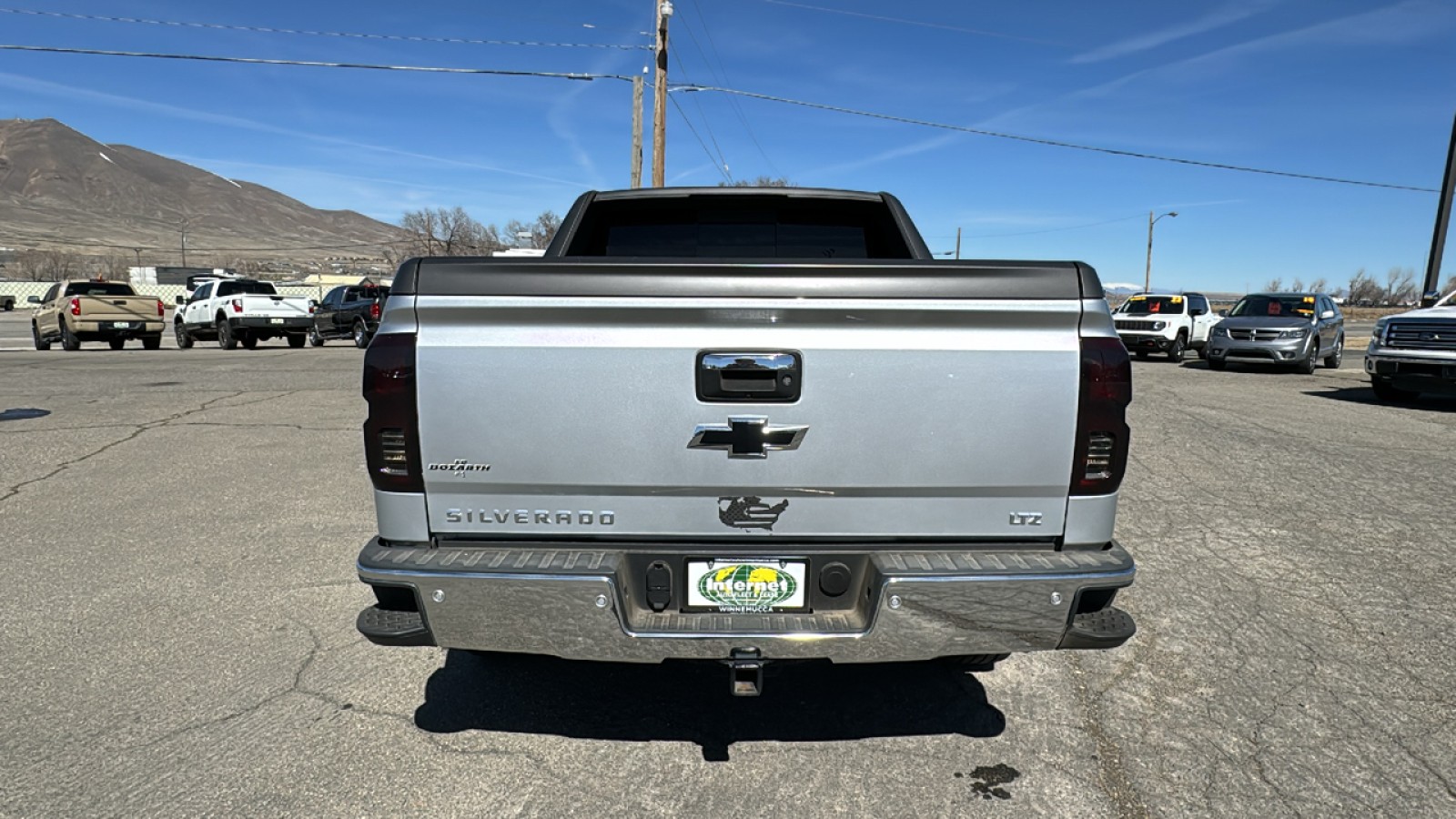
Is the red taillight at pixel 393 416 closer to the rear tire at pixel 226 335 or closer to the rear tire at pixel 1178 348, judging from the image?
the rear tire at pixel 1178 348

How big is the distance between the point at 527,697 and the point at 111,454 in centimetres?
662

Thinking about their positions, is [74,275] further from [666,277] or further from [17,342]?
[666,277]

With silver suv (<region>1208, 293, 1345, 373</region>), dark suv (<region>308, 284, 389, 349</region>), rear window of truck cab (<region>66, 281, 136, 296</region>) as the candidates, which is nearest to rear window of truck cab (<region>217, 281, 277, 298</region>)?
dark suv (<region>308, 284, 389, 349</region>)

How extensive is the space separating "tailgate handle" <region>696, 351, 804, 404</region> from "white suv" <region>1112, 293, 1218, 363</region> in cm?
1996

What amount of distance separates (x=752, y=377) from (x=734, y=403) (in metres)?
0.09

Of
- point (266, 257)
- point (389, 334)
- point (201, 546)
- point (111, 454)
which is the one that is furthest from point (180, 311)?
point (266, 257)

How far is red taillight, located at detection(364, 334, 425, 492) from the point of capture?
7.75 feet

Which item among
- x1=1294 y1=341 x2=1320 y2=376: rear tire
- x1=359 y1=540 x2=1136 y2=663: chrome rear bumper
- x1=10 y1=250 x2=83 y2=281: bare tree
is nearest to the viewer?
x1=359 y1=540 x2=1136 y2=663: chrome rear bumper

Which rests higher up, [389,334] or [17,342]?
[389,334]

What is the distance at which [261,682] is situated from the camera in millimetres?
3295

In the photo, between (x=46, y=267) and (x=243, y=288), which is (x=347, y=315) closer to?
(x=243, y=288)

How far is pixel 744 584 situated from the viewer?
2465 mm

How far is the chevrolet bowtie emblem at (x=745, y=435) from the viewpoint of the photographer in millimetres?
2377

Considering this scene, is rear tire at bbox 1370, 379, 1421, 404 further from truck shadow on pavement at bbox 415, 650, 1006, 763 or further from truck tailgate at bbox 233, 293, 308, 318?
truck tailgate at bbox 233, 293, 308, 318
